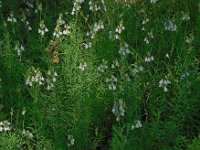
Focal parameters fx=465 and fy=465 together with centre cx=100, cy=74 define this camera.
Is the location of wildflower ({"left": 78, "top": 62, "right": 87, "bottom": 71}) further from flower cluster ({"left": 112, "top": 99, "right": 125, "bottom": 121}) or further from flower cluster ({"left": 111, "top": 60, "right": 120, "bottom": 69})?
flower cluster ({"left": 112, "top": 99, "right": 125, "bottom": 121})

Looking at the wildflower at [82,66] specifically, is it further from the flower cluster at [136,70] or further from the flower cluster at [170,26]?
the flower cluster at [170,26]

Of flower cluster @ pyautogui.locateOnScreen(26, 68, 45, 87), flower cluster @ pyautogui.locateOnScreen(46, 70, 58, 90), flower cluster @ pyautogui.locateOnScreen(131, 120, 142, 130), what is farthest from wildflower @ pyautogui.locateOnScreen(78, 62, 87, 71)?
flower cluster @ pyautogui.locateOnScreen(131, 120, 142, 130)

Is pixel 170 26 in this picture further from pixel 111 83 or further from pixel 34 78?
pixel 34 78

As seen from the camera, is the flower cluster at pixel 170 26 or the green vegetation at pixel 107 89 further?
the flower cluster at pixel 170 26

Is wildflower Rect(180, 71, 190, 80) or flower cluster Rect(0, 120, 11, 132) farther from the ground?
wildflower Rect(180, 71, 190, 80)

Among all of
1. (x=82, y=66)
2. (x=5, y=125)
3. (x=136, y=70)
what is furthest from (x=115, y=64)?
(x=5, y=125)

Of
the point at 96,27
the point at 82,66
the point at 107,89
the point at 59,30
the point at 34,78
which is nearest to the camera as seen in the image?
the point at 34,78

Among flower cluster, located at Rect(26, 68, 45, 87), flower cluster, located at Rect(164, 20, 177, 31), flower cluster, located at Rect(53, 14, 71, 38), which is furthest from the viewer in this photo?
flower cluster, located at Rect(164, 20, 177, 31)

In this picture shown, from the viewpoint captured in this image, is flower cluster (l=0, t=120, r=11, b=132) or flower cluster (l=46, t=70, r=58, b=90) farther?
flower cluster (l=46, t=70, r=58, b=90)

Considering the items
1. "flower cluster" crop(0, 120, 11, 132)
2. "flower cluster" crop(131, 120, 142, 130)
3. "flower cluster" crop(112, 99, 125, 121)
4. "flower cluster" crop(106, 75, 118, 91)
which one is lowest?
"flower cluster" crop(131, 120, 142, 130)

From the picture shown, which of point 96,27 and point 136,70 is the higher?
point 96,27

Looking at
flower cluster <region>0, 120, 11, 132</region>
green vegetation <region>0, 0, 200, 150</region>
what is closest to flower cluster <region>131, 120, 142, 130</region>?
green vegetation <region>0, 0, 200, 150</region>

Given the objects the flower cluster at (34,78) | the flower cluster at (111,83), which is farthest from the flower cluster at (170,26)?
the flower cluster at (34,78)

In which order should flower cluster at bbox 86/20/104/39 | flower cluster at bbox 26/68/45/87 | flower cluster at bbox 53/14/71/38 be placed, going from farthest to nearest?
flower cluster at bbox 86/20/104/39 < flower cluster at bbox 53/14/71/38 < flower cluster at bbox 26/68/45/87
